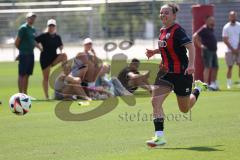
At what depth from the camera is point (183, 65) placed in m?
10.6

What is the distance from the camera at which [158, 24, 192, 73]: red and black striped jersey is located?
414 inches

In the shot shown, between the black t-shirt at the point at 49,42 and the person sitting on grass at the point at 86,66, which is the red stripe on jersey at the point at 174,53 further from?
the black t-shirt at the point at 49,42

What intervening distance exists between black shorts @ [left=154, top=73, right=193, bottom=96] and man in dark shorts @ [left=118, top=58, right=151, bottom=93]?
8.10 m

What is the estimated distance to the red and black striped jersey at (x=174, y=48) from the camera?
1051 cm

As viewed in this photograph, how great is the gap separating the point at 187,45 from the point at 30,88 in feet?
42.0

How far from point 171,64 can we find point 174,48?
0.83 ft

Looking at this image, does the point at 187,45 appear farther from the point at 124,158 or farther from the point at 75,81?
the point at 75,81

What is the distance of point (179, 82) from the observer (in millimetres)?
10656

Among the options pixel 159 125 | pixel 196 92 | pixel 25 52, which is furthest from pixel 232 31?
pixel 159 125

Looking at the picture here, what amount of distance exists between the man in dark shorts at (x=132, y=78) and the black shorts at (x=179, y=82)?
319 inches

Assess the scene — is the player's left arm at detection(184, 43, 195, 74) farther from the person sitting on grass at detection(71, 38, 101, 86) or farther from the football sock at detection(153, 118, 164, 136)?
the person sitting on grass at detection(71, 38, 101, 86)

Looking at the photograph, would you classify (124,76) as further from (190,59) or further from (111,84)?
(190,59)

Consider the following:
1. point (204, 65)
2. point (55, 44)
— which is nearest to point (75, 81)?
point (55, 44)

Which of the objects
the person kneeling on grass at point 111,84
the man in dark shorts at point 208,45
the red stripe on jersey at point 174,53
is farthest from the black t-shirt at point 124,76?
the red stripe on jersey at point 174,53
